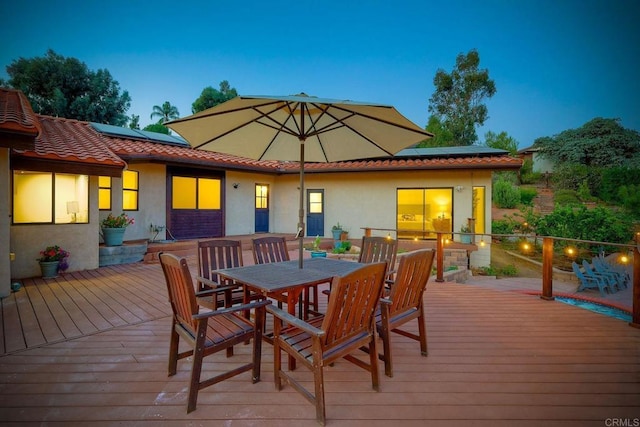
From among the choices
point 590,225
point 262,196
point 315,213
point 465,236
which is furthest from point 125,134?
point 590,225

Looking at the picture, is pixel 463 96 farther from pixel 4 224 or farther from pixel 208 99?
pixel 4 224

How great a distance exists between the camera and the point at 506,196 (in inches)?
653

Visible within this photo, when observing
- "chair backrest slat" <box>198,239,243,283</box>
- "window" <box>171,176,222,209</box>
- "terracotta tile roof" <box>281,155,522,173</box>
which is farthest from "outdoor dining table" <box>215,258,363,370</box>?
"window" <box>171,176,222,209</box>

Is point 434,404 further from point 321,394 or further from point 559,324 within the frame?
→ point 559,324

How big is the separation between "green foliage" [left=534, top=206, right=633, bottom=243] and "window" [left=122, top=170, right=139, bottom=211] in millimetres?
13504

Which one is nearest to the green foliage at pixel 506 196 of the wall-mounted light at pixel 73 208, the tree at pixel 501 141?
the tree at pixel 501 141

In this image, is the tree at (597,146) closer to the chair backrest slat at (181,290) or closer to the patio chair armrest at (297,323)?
the patio chair armrest at (297,323)

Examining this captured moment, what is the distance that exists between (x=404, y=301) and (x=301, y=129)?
6.24ft

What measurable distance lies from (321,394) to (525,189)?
21.1 meters

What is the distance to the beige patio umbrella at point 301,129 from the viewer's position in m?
2.70

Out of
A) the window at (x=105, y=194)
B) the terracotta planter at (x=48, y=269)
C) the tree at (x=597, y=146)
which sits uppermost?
the tree at (x=597, y=146)

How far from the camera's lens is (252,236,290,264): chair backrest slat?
3635mm

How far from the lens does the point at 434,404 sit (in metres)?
1.96

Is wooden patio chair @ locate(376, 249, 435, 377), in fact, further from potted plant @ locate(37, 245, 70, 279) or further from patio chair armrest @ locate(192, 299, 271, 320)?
potted plant @ locate(37, 245, 70, 279)
